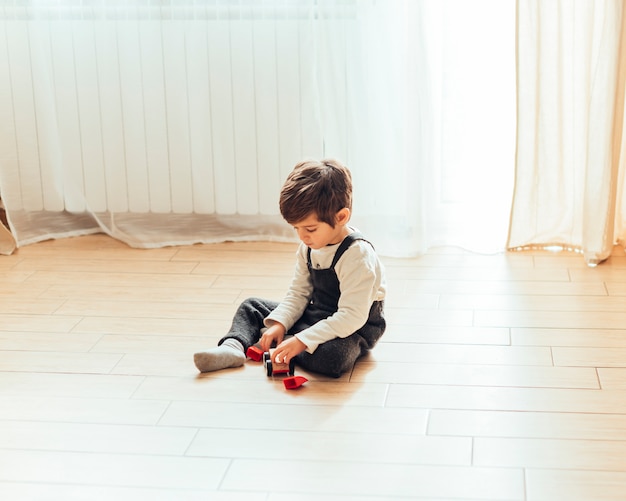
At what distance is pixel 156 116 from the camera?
301cm

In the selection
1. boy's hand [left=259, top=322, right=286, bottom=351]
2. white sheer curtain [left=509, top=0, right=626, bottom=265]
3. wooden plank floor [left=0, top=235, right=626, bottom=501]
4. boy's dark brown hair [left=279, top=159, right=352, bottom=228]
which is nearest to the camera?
wooden plank floor [left=0, top=235, right=626, bottom=501]

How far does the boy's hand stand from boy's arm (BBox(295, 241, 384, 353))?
0.36ft

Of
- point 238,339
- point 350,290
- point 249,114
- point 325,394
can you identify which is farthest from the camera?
point 249,114

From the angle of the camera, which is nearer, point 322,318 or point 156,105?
point 322,318

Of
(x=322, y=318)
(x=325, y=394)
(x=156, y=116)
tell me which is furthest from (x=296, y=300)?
(x=156, y=116)

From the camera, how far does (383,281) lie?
2.16m

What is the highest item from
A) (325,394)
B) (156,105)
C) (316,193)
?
(156,105)

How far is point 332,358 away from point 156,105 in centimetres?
133

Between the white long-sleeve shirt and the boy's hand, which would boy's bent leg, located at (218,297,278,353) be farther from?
the white long-sleeve shirt

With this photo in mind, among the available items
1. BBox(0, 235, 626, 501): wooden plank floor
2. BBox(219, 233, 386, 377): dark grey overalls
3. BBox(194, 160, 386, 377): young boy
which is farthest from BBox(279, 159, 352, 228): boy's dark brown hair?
BBox(0, 235, 626, 501): wooden plank floor

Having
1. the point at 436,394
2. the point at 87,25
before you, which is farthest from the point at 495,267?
the point at 87,25

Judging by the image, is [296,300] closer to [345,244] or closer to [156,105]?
[345,244]

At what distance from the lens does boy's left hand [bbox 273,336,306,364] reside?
2029 millimetres

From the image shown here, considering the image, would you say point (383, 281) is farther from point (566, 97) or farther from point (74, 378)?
point (566, 97)
